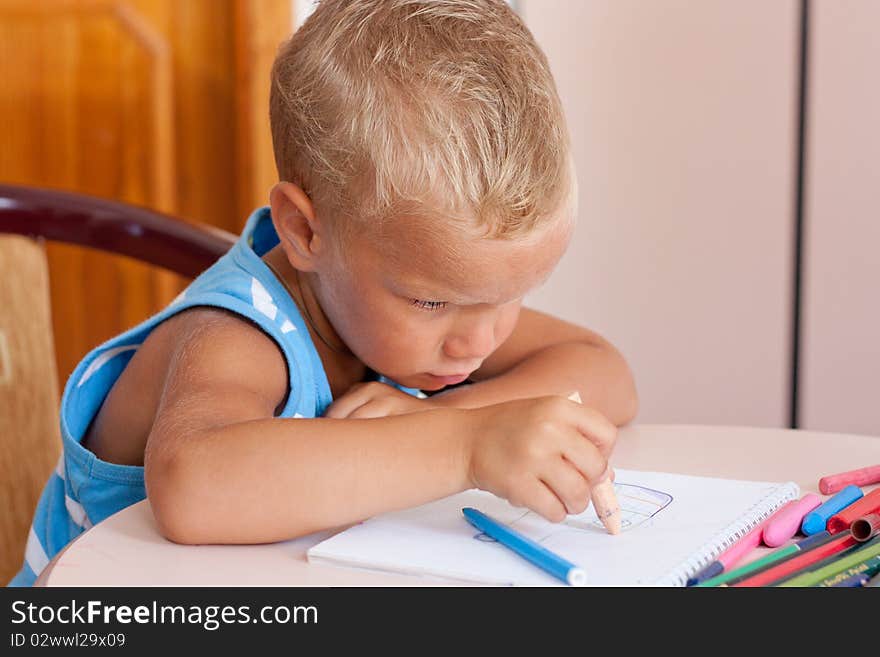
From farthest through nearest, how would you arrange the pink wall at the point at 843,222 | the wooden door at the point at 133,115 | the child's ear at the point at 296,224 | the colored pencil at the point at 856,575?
1. the wooden door at the point at 133,115
2. the pink wall at the point at 843,222
3. the child's ear at the point at 296,224
4. the colored pencil at the point at 856,575

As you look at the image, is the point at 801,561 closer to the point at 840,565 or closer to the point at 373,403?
the point at 840,565

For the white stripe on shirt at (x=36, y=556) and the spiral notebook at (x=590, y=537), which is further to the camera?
the white stripe on shirt at (x=36, y=556)

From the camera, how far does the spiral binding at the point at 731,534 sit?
47 cm

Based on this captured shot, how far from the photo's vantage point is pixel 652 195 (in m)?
1.75

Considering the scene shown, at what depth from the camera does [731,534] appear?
0.51 m

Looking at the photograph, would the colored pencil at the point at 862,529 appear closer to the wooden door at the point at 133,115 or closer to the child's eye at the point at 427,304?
the child's eye at the point at 427,304

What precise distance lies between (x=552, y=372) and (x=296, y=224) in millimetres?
214

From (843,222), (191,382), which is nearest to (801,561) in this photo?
(191,382)

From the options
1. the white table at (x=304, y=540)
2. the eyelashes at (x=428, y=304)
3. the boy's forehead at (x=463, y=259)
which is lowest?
the white table at (x=304, y=540)

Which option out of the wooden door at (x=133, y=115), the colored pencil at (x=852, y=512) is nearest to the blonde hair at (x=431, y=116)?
the colored pencil at (x=852, y=512)

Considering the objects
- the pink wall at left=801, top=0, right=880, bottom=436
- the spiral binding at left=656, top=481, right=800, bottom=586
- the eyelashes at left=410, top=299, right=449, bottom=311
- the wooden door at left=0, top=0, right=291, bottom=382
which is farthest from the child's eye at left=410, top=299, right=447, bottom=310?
the wooden door at left=0, top=0, right=291, bottom=382

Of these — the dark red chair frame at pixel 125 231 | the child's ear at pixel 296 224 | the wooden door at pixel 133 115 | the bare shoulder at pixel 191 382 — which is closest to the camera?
the bare shoulder at pixel 191 382

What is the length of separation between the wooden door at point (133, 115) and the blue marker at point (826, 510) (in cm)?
147
